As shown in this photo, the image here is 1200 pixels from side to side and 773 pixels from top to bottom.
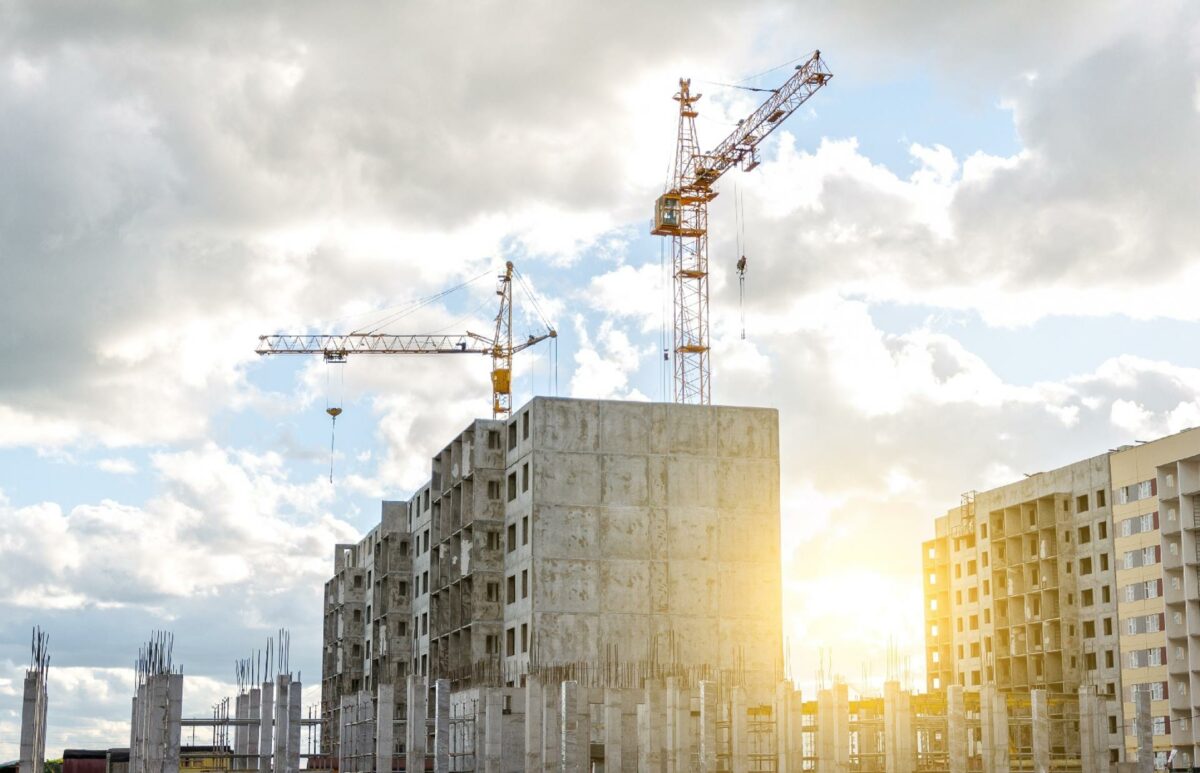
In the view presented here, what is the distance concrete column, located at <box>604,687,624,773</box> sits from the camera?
58.9 metres

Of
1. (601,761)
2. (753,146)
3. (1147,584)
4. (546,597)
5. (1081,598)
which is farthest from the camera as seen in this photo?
(753,146)

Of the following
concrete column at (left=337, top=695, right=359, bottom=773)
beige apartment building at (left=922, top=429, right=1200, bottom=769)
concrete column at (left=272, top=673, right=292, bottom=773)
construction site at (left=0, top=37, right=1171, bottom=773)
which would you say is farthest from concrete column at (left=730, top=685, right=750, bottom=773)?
beige apartment building at (left=922, top=429, right=1200, bottom=769)

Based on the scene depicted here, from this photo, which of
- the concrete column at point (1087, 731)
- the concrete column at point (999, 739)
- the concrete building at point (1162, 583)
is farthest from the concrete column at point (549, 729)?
the concrete building at point (1162, 583)

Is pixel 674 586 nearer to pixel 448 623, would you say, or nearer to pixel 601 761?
pixel 601 761

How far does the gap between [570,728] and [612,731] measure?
5.60 feet

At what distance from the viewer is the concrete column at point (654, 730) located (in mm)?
58688

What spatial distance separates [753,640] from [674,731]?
18.1 m

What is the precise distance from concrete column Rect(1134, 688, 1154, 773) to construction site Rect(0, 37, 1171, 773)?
96mm

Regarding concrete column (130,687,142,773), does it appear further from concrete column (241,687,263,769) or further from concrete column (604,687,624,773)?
concrete column (604,687,624,773)

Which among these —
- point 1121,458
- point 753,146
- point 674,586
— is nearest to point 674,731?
point 674,586

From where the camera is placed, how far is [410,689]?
228 feet

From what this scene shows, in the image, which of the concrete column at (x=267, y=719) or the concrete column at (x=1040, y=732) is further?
the concrete column at (x=267, y=719)

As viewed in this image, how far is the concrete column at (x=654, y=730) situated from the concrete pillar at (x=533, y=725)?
4397mm

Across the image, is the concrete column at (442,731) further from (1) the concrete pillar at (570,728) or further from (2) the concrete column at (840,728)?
(2) the concrete column at (840,728)
